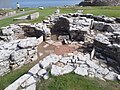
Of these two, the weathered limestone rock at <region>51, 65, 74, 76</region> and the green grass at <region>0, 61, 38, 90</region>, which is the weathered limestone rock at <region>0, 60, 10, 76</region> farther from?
the weathered limestone rock at <region>51, 65, 74, 76</region>

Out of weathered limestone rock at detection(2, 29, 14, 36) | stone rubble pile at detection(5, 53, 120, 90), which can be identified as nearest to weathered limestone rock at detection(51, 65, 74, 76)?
stone rubble pile at detection(5, 53, 120, 90)

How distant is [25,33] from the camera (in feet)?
54.1

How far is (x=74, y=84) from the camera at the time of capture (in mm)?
9070

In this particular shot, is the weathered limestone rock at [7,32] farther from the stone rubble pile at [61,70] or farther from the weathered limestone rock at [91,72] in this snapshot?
the weathered limestone rock at [91,72]

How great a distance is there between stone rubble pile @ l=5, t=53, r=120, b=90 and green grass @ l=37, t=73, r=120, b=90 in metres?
0.24

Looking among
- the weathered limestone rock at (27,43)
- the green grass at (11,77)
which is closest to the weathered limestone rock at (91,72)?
the green grass at (11,77)

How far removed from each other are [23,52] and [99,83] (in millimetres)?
4159

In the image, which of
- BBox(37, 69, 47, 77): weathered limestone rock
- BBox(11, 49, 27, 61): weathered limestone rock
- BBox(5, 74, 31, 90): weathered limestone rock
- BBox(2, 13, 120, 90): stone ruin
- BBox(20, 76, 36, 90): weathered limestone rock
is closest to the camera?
BBox(5, 74, 31, 90): weathered limestone rock

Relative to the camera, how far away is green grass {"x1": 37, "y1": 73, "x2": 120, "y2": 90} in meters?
8.92

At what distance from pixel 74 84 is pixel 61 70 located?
0.96 metres

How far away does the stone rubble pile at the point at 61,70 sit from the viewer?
902 centimetres

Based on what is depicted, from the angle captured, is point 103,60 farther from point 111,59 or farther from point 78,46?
point 78,46

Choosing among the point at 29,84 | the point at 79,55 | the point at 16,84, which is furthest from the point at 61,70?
the point at 16,84

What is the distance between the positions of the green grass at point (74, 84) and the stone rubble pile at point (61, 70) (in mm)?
241
